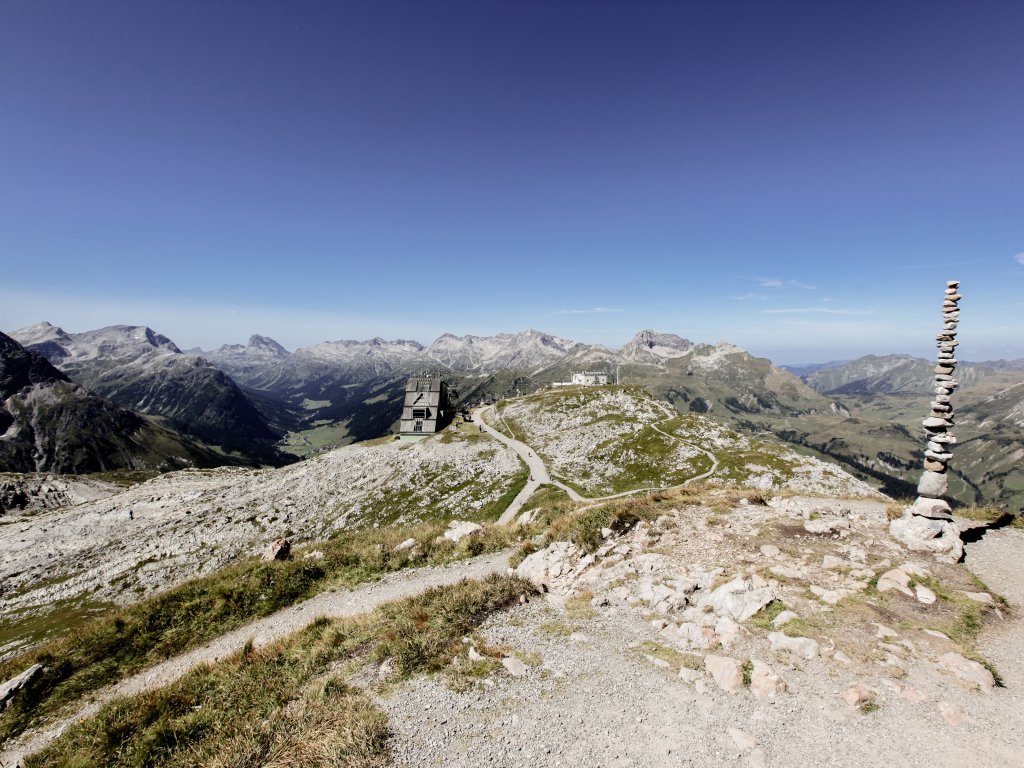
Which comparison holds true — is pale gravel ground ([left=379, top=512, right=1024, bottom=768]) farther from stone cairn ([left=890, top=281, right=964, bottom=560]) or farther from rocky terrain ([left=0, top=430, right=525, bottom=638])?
rocky terrain ([left=0, top=430, right=525, bottom=638])

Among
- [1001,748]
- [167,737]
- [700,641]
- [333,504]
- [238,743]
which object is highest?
[1001,748]

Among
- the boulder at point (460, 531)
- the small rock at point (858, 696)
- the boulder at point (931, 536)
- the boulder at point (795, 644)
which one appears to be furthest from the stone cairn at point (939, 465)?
the boulder at point (460, 531)

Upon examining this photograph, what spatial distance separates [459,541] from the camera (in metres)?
28.8

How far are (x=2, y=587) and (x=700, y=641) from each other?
113331 mm

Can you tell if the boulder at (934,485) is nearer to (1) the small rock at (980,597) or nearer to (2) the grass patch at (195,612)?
(1) the small rock at (980,597)

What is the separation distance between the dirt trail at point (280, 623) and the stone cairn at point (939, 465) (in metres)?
19.8

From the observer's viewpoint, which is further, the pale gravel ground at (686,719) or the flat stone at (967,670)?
the flat stone at (967,670)

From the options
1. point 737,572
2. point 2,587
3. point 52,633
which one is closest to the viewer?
point 737,572

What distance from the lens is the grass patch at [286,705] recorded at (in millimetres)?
10578

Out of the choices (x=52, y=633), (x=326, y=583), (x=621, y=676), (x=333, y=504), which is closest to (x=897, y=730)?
(x=621, y=676)

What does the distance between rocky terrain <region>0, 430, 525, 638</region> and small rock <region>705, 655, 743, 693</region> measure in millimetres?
59160

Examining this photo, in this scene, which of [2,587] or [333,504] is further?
[333,504]

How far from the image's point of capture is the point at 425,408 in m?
130

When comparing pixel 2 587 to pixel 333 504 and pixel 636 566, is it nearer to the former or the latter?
pixel 333 504
